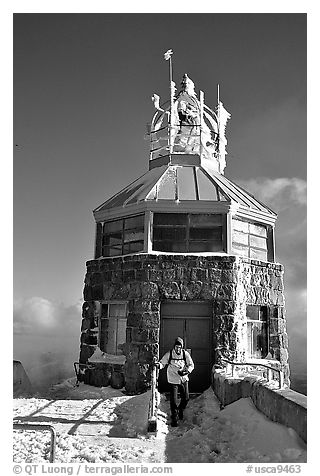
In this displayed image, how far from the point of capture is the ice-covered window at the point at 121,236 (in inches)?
521

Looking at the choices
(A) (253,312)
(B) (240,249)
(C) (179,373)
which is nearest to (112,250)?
(B) (240,249)

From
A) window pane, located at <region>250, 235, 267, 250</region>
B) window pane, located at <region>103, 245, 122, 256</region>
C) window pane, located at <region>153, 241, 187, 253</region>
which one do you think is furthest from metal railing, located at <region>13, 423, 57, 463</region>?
window pane, located at <region>250, 235, 267, 250</region>

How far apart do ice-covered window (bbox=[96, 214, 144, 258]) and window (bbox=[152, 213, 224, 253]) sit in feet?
1.79

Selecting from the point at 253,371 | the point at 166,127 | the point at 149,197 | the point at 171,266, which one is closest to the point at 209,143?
the point at 166,127

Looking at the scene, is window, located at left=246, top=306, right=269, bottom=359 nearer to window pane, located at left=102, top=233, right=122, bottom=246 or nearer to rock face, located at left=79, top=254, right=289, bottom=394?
rock face, located at left=79, top=254, right=289, bottom=394

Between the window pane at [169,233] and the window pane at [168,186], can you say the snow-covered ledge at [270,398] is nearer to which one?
the window pane at [169,233]

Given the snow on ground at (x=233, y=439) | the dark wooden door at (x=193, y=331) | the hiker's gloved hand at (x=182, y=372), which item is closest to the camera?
the snow on ground at (x=233, y=439)

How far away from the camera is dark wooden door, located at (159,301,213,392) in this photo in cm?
1237

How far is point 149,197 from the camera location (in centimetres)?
1299

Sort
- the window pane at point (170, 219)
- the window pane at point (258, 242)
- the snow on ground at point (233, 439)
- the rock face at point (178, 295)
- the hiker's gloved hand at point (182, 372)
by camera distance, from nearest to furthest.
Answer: the snow on ground at point (233, 439), the hiker's gloved hand at point (182, 372), the rock face at point (178, 295), the window pane at point (170, 219), the window pane at point (258, 242)

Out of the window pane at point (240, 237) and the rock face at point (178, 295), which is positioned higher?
the window pane at point (240, 237)

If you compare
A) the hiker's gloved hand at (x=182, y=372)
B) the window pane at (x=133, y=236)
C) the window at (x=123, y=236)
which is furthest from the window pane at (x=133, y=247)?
the hiker's gloved hand at (x=182, y=372)

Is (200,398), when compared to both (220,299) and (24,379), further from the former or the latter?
(24,379)

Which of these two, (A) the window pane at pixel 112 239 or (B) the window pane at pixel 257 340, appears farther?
(A) the window pane at pixel 112 239
